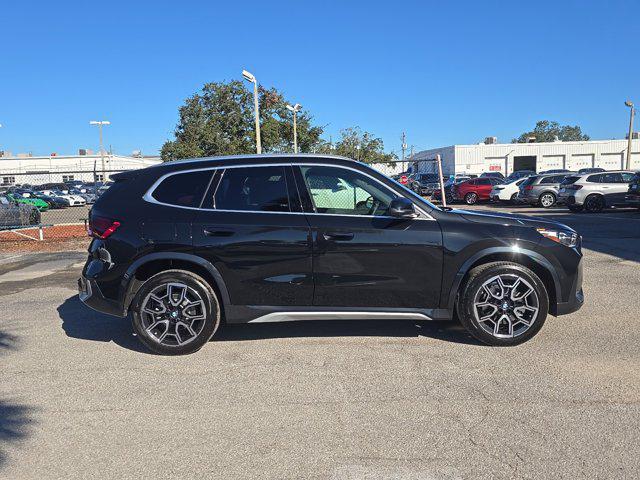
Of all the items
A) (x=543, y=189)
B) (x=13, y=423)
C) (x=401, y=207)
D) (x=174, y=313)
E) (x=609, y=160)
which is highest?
(x=609, y=160)

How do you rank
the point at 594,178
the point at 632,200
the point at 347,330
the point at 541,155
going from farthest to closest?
the point at 541,155 → the point at 594,178 → the point at 632,200 → the point at 347,330

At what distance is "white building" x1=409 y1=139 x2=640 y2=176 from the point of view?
5838cm

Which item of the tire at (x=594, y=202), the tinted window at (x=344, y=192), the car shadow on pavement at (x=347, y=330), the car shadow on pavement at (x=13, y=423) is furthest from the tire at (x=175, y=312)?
the tire at (x=594, y=202)

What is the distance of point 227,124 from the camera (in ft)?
105

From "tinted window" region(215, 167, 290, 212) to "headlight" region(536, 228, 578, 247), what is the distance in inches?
93.8

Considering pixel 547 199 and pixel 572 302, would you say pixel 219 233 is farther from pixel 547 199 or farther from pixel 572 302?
pixel 547 199

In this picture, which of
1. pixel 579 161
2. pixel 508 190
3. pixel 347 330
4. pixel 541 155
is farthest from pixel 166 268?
pixel 579 161

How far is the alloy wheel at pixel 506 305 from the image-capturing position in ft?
15.3

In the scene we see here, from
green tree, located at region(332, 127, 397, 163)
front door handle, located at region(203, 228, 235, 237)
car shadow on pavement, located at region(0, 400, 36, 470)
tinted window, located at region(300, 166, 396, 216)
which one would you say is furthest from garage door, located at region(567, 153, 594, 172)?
car shadow on pavement, located at region(0, 400, 36, 470)

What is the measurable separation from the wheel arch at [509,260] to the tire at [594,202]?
1704cm

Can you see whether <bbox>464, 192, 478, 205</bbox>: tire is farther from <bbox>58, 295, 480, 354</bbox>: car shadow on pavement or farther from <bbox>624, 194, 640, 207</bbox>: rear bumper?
<bbox>58, 295, 480, 354</bbox>: car shadow on pavement

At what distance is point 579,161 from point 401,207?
2467 inches

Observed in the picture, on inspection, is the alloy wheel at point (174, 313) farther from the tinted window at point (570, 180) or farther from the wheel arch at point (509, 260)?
the tinted window at point (570, 180)

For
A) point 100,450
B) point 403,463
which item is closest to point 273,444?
point 403,463
